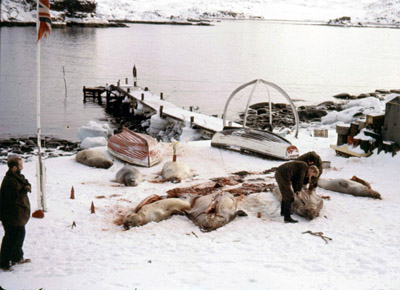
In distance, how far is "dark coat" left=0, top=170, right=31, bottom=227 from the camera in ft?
25.1

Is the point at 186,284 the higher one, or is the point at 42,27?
the point at 42,27

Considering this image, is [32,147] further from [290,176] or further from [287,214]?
[290,176]

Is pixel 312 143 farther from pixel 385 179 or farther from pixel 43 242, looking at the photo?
pixel 43 242

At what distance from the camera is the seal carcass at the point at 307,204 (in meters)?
10.6

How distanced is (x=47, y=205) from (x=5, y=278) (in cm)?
435

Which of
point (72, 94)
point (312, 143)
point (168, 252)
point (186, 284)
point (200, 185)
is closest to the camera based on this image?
point (186, 284)

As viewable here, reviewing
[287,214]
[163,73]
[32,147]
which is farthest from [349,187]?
[163,73]

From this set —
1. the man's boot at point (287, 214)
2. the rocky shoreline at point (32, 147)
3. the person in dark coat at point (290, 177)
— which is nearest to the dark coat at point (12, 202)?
the person in dark coat at point (290, 177)

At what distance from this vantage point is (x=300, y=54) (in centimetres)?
9769

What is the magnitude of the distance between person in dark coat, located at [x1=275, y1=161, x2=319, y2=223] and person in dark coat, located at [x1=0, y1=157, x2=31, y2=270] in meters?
5.29

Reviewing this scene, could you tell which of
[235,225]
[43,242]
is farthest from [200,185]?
[43,242]

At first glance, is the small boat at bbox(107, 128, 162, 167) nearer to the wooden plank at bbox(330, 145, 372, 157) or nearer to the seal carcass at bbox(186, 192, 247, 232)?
the seal carcass at bbox(186, 192, 247, 232)

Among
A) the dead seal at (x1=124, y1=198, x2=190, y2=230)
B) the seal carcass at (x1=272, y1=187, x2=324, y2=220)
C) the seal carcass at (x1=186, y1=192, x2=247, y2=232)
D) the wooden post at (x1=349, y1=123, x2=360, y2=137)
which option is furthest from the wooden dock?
the seal carcass at (x1=272, y1=187, x2=324, y2=220)

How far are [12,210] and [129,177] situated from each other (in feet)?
20.2
